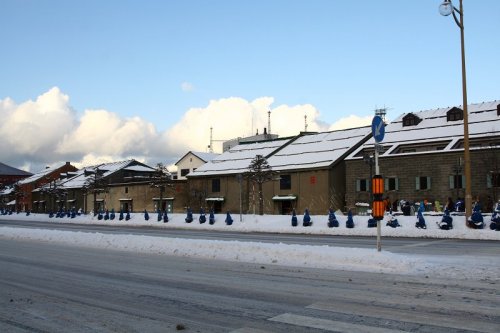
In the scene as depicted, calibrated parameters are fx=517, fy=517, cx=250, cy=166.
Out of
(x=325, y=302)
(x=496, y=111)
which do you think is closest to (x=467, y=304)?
(x=325, y=302)

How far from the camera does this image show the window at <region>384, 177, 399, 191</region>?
147 feet

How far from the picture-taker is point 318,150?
53.4 meters

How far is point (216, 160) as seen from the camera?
6397 centimetres

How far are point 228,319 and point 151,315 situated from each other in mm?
1097

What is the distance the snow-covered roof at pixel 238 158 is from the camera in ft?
193

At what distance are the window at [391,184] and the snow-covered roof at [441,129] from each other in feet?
7.36

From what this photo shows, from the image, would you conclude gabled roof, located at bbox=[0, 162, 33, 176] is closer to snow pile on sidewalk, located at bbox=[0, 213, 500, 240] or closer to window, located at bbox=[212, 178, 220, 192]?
window, located at bbox=[212, 178, 220, 192]

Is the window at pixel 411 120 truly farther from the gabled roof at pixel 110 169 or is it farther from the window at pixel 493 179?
the gabled roof at pixel 110 169

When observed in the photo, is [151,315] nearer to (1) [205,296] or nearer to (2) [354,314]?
(1) [205,296]

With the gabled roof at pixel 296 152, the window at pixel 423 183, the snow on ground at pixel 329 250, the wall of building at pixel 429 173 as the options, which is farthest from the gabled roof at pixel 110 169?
the snow on ground at pixel 329 250

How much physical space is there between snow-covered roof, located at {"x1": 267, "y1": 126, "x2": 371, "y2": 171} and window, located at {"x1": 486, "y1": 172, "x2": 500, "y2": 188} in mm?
13873

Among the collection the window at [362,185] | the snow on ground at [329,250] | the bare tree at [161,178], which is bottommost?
the snow on ground at [329,250]

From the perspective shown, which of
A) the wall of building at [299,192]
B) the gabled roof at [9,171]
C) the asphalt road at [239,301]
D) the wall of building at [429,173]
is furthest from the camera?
the gabled roof at [9,171]

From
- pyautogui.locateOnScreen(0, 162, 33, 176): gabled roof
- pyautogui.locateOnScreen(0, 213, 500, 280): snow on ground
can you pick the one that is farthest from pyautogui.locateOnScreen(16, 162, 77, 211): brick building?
pyautogui.locateOnScreen(0, 213, 500, 280): snow on ground
